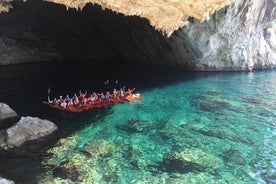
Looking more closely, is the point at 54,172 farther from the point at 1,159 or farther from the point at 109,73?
the point at 109,73

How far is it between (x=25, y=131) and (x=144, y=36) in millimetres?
25631

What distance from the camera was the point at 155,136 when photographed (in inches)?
763

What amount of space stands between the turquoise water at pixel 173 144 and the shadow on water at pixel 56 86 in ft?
1.98

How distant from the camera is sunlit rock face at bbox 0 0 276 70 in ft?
125

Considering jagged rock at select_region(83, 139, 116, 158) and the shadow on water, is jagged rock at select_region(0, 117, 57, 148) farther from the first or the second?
jagged rock at select_region(83, 139, 116, 158)

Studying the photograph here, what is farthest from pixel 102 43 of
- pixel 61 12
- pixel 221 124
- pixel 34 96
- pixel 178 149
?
pixel 178 149

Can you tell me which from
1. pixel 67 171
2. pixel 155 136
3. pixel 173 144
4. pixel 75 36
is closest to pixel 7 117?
pixel 67 171

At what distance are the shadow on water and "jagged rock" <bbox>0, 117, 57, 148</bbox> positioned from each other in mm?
472

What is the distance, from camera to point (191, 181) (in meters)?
14.1

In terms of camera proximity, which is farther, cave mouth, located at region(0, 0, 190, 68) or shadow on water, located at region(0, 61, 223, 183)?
cave mouth, located at region(0, 0, 190, 68)

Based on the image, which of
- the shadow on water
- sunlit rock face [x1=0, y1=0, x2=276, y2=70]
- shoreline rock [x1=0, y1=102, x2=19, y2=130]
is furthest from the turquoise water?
sunlit rock face [x1=0, y1=0, x2=276, y2=70]

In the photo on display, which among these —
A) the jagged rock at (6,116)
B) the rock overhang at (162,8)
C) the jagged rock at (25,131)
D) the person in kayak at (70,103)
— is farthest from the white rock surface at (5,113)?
the rock overhang at (162,8)

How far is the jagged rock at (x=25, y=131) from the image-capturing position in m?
17.4

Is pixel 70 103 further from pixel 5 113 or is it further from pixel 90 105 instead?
pixel 5 113
